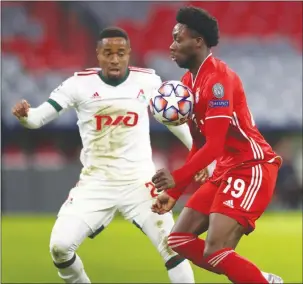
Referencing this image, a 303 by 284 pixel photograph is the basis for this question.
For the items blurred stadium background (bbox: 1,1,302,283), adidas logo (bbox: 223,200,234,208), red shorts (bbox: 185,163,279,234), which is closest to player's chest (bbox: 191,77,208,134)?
red shorts (bbox: 185,163,279,234)

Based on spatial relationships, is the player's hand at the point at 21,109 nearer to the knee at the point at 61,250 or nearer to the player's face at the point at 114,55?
the player's face at the point at 114,55

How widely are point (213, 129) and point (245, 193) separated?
565 millimetres

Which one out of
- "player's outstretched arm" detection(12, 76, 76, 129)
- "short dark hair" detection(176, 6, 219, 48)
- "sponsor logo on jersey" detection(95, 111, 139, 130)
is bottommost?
"sponsor logo on jersey" detection(95, 111, 139, 130)

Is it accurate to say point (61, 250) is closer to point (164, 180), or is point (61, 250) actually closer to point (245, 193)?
point (164, 180)

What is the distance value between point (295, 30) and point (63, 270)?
1676 centimetres

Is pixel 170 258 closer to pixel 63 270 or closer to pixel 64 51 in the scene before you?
pixel 63 270

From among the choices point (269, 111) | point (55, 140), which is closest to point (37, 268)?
point (55, 140)

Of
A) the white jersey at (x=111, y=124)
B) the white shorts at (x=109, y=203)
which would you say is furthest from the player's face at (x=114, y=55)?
the white shorts at (x=109, y=203)

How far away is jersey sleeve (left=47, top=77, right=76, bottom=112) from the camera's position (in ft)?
23.4

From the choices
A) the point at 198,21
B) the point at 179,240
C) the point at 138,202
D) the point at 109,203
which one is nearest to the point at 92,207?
the point at 109,203

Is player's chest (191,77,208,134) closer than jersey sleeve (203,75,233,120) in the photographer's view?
No

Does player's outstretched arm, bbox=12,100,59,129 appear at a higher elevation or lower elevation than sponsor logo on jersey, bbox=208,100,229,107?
lower

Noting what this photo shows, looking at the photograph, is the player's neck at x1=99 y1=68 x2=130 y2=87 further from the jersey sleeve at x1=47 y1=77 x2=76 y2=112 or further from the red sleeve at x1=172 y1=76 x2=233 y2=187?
the red sleeve at x1=172 y1=76 x2=233 y2=187

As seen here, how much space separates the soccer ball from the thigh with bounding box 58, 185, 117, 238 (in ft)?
4.28
